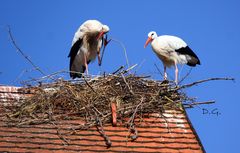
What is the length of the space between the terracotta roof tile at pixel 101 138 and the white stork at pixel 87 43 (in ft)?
12.5

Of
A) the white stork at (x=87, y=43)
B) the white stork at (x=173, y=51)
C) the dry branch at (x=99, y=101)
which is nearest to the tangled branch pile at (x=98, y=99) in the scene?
the dry branch at (x=99, y=101)

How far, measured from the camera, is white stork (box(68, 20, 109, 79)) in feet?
35.3

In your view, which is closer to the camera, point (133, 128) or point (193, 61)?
Answer: point (133, 128)

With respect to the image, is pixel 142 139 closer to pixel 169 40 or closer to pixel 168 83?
pixel 168 83

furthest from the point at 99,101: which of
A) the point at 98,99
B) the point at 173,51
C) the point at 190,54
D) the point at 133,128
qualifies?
the point at 190,54

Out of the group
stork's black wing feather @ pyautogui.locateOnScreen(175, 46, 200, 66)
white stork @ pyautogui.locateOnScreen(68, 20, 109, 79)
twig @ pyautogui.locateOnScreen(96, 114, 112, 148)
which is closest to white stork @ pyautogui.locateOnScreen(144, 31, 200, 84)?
stork's black wing feather @ pyautogui.locateOnScreen(175, 46, 200, 66)

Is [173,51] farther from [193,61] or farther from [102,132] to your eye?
[102,132]

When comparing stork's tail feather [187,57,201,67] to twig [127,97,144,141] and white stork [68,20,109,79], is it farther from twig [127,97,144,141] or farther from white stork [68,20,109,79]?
twig [127,97,144,141]

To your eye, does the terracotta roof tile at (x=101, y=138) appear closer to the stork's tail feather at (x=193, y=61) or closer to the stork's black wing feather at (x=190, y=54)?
the stork's black wing feather at (x=190, y=54)

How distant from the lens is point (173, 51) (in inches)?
415

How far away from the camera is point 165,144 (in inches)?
257

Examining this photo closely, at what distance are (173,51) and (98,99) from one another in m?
3.58

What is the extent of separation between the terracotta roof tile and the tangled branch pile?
0.13 meters

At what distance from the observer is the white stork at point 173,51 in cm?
1052
